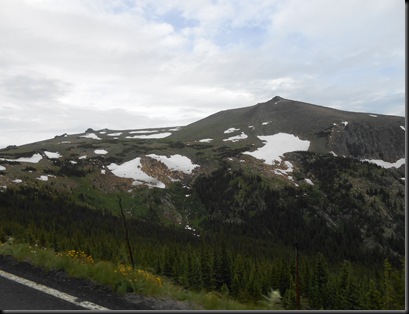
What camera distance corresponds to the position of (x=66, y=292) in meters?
9.05

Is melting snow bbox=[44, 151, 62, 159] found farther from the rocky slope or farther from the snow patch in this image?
the snow patch

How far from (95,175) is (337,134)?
383ft

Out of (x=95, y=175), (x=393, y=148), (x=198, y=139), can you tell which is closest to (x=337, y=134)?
(x=393, y=148)

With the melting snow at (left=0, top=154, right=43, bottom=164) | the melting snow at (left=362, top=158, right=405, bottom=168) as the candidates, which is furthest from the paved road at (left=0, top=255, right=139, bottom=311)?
the melting snow at (left=362, top=158, right=405, bottom=168)

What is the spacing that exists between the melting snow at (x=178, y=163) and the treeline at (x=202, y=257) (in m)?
37.8

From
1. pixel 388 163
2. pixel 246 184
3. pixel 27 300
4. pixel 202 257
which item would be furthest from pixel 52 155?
pixel 388 163

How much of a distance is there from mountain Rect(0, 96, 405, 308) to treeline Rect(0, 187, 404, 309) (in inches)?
39.4

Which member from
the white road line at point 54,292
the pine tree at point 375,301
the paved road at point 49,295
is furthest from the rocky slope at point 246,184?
the white road line at point 54,292

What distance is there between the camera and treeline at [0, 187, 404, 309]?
2941 centimetres

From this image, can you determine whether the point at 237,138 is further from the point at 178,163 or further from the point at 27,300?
the point at 27,300

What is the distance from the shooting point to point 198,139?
600 ft

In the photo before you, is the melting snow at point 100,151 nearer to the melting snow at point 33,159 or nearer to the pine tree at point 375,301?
the melting snow at point 33,159

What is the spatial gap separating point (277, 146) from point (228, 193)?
42999 millimetres

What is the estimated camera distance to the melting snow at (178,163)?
13990cm
